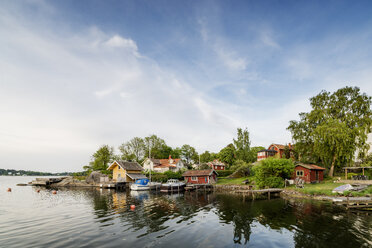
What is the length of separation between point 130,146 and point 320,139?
7622cm

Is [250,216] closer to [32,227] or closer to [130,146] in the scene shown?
[32,227]

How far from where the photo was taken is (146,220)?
834 inches

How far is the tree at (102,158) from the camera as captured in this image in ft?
278

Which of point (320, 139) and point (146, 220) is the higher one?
point (320, 139)

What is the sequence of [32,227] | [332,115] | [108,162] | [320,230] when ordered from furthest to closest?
[108,162] < [332,115] < [32,227] < [320,230]

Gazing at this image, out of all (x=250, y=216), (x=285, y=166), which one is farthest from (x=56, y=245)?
(x=285, y=166)

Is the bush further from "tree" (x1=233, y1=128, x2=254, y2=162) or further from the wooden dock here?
the wooden dock

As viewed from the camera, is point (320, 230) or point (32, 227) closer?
point (320, 230)

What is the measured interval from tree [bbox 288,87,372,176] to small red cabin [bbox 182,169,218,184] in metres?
→ 24.1

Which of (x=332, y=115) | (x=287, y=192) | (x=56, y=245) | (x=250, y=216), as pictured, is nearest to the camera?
(x=56, y=245)

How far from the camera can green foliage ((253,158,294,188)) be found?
42.1 metres

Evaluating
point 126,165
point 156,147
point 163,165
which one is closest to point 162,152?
point 156,147

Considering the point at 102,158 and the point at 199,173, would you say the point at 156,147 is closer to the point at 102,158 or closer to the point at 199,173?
the point at 102,158

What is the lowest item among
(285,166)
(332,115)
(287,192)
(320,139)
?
(287,192)
